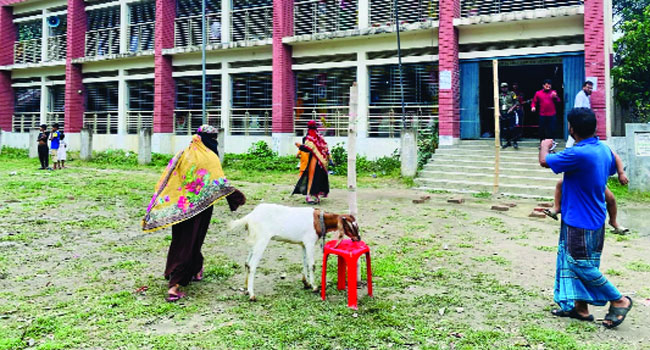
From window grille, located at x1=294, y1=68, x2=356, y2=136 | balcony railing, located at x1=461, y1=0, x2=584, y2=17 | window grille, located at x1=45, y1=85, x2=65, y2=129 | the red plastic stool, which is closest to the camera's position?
the red plastic stool

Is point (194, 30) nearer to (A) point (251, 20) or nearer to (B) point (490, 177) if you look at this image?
(A) point (251, 20)

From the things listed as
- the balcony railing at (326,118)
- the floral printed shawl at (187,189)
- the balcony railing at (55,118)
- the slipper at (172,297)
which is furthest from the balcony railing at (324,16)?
the slipper at (172,297)

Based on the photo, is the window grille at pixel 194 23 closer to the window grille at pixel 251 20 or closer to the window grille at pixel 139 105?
the window grille at pixel 251 20

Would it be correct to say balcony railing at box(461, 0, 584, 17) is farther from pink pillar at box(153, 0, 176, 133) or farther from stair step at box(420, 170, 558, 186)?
pink pillar at box(153, 0, 176, 133)

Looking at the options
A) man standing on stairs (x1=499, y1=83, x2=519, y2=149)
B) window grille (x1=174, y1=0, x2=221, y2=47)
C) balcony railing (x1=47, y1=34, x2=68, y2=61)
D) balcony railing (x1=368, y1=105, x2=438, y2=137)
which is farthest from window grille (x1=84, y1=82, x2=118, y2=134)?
man standing on stairs (x1=499, y1=83, x2=519, y2=149)

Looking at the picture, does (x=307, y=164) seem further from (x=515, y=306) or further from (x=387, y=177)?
(x=515, y=306)

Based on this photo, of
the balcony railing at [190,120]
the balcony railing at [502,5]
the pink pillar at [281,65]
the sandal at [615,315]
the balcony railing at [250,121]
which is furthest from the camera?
the balcony railing at [190,120]

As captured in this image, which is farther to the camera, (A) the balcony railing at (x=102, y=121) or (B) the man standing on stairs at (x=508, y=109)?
(A) the balcony railing at (x=102, y=121)

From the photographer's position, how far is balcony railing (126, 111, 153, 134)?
809 inches

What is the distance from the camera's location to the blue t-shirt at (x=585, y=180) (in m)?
3.71

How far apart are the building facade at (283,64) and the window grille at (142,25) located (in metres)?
0.06

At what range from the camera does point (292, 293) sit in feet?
14.6

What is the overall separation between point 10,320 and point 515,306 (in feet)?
13.9

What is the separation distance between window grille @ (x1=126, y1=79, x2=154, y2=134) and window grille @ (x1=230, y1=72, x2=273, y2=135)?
433cm
